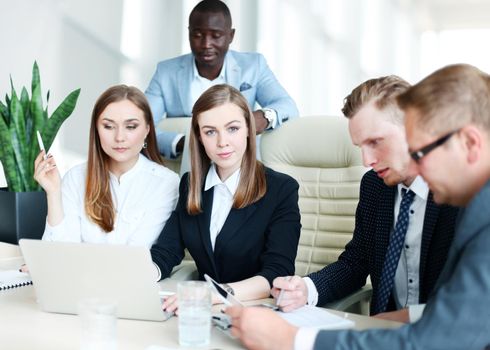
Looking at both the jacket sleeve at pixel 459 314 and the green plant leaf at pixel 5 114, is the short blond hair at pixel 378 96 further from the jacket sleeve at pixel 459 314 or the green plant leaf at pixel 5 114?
the green plant leaf at pixel 5 114

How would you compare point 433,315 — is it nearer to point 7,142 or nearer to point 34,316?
point 34,316

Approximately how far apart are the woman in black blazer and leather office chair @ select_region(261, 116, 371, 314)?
1.22 feet

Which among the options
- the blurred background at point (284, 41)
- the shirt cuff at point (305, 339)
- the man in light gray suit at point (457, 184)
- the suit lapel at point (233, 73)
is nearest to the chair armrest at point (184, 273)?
the shirt cuff at point (305, 339)

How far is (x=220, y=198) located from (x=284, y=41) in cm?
289

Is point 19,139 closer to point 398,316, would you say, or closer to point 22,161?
point 22,161

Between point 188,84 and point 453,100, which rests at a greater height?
point 188,84

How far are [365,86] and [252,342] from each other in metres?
0.78

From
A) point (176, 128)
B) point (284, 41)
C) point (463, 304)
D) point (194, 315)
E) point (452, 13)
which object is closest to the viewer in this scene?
point (463, 304)

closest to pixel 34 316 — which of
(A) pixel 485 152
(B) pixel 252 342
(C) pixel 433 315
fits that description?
(B) pixel 252 342

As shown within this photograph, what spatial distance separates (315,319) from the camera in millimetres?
1457

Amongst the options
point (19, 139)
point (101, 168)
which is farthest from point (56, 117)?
point (101, 168)

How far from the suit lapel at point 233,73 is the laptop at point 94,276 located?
200 centimetres

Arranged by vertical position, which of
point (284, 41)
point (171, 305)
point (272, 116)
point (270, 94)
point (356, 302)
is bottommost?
point (356, 302)

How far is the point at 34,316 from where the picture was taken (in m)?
1.52
